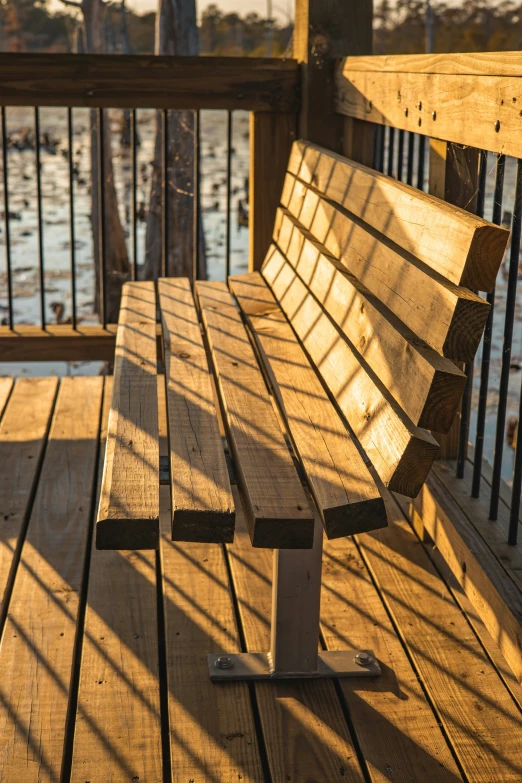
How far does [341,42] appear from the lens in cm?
339

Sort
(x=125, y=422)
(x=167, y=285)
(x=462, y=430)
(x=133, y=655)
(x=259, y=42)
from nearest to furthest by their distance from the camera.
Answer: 1. (x=125, y=422)
2. (x=133, y=655)
3. (x=462, y=430)
4. (x=167, y=285)
5. (x=259, y=42)

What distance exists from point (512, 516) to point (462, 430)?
0.49 m

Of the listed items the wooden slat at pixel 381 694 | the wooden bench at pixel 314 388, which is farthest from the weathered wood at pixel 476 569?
the wooden bench at pixel 314 388

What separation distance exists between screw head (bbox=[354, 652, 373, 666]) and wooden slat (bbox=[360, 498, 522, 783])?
0.37ft

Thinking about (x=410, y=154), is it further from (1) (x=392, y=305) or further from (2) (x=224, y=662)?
(2) (x=224, y=662)

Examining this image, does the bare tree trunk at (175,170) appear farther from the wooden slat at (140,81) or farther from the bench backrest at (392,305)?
the bench backrest at (392,305)

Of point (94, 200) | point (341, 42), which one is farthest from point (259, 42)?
point (341, 42)

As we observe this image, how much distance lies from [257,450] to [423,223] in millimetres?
552

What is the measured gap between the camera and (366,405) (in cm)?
180

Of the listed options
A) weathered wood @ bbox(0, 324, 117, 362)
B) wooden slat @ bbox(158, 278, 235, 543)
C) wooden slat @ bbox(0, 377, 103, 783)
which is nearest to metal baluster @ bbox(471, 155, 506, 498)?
wooden slat @ bbox(158, 278, 235, 543)

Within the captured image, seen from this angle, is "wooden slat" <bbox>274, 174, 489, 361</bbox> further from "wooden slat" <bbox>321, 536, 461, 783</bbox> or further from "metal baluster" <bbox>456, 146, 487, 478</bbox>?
"wooden slat" <bbox>321, 536, 461, 783</bbox>

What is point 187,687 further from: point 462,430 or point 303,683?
point 462,430

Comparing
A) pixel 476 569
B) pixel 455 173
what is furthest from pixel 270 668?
pixel 455 173

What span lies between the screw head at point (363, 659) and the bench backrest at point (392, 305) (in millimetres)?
591
